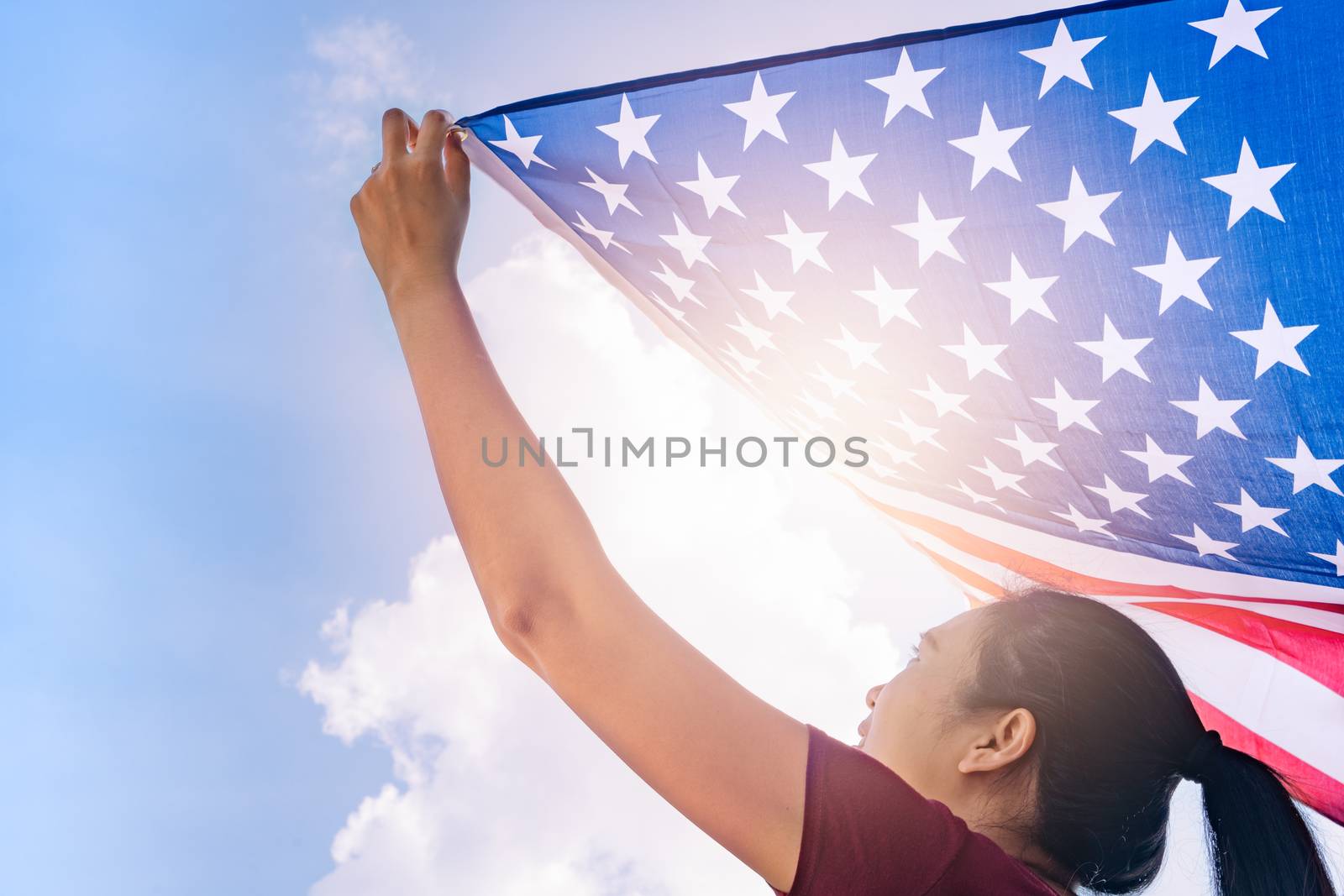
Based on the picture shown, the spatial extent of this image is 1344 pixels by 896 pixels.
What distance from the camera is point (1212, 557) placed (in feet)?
8.30

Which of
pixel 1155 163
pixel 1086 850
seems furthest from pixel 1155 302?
pixel 1086 850

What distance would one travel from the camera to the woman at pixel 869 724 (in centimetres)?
98

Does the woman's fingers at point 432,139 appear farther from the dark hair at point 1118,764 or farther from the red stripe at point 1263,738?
the red stripe at point 1263,738

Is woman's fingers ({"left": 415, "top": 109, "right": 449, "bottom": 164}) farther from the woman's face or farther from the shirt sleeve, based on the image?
the woman's face

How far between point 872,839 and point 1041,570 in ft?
7.83

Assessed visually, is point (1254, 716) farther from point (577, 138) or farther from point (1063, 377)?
point (577, 138)

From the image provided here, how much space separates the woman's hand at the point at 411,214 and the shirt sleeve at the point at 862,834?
0.79 meters

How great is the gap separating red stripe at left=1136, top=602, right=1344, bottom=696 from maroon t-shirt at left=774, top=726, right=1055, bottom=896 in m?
2.07

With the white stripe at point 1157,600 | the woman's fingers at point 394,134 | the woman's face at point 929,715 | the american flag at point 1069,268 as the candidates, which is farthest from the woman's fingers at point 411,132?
the white stripe at point 1157,600

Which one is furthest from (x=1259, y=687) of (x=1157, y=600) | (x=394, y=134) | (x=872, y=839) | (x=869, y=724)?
(x=394, y=134)

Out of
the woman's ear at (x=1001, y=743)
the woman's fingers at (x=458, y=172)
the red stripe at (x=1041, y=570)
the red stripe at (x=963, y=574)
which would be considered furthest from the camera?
the red stripe at (x=963, y=574)

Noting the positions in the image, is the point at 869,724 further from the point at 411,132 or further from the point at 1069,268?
the point at 411,132

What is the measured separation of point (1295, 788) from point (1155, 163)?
1856 mm

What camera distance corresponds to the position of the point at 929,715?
1.67 m
